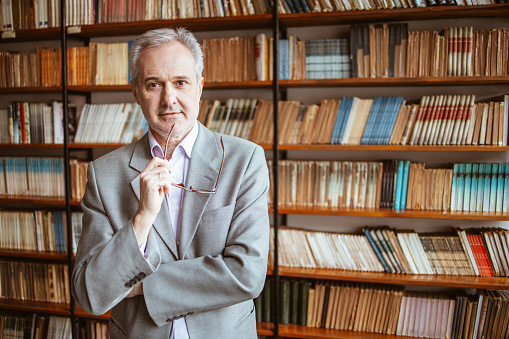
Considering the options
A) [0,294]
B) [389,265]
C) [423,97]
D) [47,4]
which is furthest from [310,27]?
[0,294]

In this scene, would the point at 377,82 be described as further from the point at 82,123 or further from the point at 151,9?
the point at 82,123

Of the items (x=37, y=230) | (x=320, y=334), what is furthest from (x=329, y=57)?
(x=37, y=230)

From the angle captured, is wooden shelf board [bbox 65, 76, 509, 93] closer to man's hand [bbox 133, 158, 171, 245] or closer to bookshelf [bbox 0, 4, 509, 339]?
bookshelf [bbox 0, 4, 509, 339]

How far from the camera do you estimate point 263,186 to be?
4.56 ft

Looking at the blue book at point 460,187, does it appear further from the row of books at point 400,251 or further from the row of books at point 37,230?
the row of books at point 37,230

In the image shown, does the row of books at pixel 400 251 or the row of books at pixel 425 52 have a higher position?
the row of books at pixel 425 52

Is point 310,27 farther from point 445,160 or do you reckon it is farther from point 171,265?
point 171,265

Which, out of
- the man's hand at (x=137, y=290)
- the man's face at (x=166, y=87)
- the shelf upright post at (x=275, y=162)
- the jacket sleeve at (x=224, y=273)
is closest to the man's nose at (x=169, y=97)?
the man's face at (x=166, y=87)

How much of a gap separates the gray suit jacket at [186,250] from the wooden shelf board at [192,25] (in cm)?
136

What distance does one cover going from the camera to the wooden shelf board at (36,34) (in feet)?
9.25

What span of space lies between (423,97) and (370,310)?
127 centimetres

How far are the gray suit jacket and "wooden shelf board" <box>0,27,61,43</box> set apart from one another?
1.89 meters

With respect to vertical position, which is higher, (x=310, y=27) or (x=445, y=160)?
(x=310, y=27)

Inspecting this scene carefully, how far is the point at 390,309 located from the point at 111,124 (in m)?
2.09
